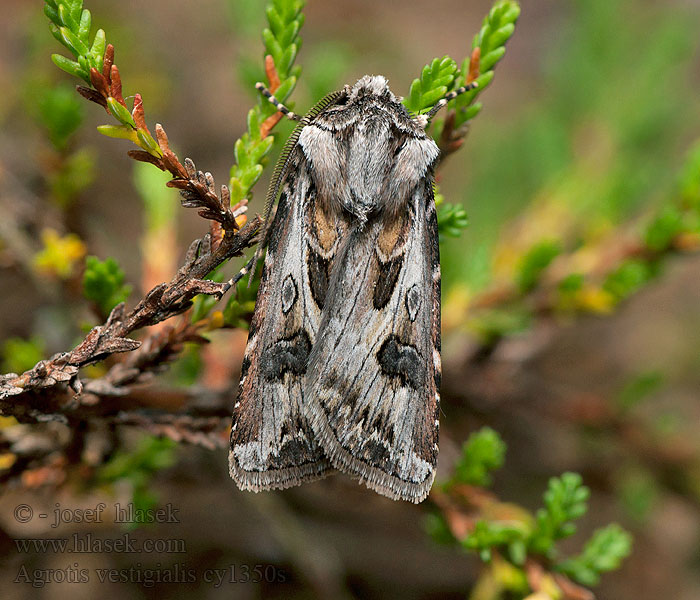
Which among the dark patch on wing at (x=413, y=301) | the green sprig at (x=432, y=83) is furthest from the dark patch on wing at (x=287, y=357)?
the green sprig at (x=432, y=83)

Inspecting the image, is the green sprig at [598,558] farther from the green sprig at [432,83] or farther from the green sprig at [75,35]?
the green sprig at [75,35]

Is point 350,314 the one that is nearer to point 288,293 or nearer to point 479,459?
point 288,293

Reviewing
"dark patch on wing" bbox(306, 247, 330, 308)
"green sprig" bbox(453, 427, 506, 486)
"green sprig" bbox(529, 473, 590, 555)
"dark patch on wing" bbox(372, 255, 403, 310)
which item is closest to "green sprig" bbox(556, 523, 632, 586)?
"green sprig" bbox(529, 473, 590, 555)

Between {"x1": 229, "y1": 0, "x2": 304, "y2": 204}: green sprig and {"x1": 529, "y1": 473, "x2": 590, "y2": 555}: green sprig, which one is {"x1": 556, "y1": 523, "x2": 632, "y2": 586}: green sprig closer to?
{"x1": 529, "y1": 473, "x2": 590, "y2": 555}: green sprig

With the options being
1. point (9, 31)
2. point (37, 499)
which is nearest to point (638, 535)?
point (37, 499)

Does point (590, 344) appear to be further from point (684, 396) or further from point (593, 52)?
point (593, 52)

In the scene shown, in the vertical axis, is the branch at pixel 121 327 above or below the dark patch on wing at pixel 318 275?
below
